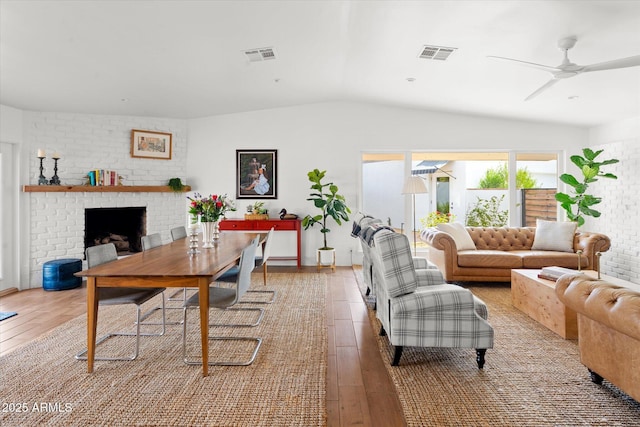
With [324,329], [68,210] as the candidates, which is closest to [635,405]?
[324,329]

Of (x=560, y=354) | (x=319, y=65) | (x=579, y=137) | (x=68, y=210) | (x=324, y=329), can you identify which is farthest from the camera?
(x=579, y=137)

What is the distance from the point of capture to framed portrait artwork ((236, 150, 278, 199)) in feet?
21.0

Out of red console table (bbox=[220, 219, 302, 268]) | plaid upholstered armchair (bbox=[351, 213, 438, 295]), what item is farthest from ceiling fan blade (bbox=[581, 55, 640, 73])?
red console table (bbox=[220, 219, 302, 268])

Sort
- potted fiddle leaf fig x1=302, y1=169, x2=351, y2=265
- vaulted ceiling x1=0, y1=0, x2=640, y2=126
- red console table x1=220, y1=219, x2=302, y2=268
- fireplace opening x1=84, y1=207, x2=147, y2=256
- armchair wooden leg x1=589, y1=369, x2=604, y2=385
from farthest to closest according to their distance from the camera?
red console table x1=220, y1=219, x2=302, y2=268 < potted fiddle leaf fig x1=302, y1=169, x2=351, y2=265 < fireplace opening x1=84, y1=207, x2=147, y2=256 < vaulted ceiling x1=0, y1=0, x2=640, y2=126 < armchair wooden leg x1=589, y1=369, x2=604, y2=385

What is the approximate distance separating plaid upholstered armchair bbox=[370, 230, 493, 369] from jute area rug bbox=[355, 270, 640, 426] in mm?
182

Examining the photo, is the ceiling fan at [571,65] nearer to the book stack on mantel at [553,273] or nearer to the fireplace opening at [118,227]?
the book stack on mantel at [553,273]

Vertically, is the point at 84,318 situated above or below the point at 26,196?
below

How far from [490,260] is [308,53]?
331cm

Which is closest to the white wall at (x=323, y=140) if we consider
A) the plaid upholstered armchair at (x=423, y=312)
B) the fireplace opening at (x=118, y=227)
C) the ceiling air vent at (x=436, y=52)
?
the fireplace opening at (x=118, y=227)

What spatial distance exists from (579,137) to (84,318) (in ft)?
23.8

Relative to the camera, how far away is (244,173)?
6.41 meters

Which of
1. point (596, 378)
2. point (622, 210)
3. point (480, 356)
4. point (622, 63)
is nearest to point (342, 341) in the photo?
point (480, 356)

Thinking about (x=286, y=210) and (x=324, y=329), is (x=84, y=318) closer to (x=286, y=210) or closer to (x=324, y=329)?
(x=324, y=329)

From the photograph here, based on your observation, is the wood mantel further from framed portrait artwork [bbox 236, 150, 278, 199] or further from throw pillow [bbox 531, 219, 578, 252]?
throw pillow [bbox 531, 219, 578, 252]
